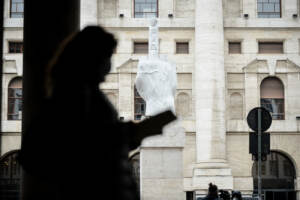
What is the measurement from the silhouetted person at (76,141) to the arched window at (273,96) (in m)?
40.6

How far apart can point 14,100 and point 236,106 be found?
14.1m

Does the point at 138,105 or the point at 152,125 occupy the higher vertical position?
the point at 138,105

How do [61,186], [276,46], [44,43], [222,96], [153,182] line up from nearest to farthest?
1. [61,186]
2. [44,43]
3. [153,182]
4. [222,96]
5. [276,46]

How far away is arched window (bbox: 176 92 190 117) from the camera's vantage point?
137ft

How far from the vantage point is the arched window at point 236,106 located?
41719mm

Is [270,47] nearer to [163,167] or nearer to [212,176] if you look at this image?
[212,176]

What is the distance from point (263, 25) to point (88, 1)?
1128 cm

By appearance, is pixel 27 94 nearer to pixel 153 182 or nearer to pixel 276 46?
pixel 153 182

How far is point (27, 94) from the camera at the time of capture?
2.51 metres

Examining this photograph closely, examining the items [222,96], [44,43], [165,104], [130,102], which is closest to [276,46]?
[222,96]

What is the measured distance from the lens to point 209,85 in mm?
40156

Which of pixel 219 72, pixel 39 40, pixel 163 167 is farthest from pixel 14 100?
pixel 39 40

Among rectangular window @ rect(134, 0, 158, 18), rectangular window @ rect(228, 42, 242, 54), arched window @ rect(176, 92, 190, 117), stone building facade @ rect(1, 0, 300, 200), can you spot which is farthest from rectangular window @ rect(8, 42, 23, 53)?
rectangular window @ rect(228, 42, 242, 54)

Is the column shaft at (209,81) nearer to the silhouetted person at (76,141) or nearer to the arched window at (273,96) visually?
the arched window at (273,96)
